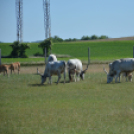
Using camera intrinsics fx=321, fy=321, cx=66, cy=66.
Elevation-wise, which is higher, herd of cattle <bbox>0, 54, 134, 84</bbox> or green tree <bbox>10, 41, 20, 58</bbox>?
green tree <bbox>10, 41, 20, 58</bbox>

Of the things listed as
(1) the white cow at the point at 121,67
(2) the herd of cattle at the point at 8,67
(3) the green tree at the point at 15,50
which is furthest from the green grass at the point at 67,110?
(3) the green tree at the point at 15,50

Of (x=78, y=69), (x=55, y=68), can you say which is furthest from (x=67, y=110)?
(x=78, y=69)

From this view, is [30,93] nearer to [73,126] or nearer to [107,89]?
[107,89]

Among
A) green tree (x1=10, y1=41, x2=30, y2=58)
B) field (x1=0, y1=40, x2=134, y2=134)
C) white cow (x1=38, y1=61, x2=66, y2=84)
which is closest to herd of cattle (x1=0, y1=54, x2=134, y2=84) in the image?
white cow (x1=38, y1=61, x2=66, y2=84)

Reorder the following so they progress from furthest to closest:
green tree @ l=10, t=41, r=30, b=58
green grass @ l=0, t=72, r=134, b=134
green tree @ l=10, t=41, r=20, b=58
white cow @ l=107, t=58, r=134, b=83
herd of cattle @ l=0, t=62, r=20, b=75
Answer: green tree @ l=10, t=41, r=30, b=58 → green tree @ l=10, t=41, r=20, b=58 → herd of cattle @ l=0, t=62, r=20, b=75 → white cow @ l=107, t=58, r=134, b=83 → green grass @ l=0, t=72, r=134, b=134

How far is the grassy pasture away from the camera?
627 centimetres

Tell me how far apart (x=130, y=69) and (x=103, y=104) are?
5.98m

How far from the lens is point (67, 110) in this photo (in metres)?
7.98

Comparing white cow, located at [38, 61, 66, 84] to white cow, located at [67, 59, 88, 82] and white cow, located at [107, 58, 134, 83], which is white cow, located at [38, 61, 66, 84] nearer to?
white cow, located at [67, 59, 88, 82]

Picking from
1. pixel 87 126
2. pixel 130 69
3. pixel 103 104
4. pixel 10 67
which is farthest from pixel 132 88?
pixel 10 67

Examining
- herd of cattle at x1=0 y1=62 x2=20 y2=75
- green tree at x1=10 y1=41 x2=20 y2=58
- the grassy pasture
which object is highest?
green tree at x1=10 y1=41 x2=20 y2=58

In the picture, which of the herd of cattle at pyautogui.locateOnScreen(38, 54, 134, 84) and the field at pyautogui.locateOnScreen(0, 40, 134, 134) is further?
the herd of cattle at pyautogui.locateOnScreen(38, 54, 134, 84)

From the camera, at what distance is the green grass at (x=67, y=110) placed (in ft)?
20.6

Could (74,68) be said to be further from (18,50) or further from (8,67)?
(18,50)
